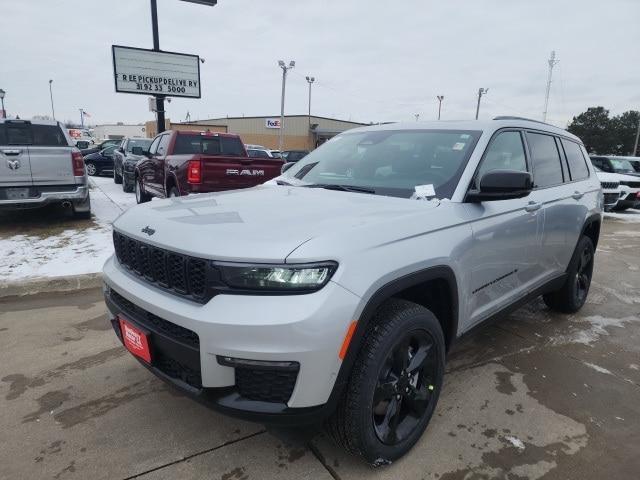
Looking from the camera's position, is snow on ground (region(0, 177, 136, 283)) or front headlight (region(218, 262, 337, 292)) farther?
snow on ground (region(0, 177, 136, 283))

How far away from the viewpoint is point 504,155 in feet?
10.5

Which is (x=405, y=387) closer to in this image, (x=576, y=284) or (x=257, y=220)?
(x=257, y=220)

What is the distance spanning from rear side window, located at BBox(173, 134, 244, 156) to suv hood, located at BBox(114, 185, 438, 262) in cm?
615

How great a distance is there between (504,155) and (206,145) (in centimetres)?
705

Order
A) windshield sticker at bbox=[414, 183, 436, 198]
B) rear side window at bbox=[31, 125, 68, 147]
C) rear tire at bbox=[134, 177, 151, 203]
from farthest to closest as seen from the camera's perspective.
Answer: rear tire at bbox=[134, 177, 151, 203], rear side window at bbox=[31, 125, 68, 147], windshield sticker at bbox=[414, 183, 436, 198]

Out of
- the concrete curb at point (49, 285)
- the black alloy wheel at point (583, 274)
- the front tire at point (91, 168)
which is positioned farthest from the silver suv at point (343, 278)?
A: the front tire at point (91, 168)

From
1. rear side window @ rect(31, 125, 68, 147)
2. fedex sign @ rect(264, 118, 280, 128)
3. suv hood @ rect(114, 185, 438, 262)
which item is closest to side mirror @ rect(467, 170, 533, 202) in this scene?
suv hood @ rect(114, 185, 438, 262)

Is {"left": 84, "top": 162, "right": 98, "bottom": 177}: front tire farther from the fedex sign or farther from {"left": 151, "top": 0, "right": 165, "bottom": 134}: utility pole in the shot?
the fedex sign

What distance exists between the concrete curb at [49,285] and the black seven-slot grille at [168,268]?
9.73ft

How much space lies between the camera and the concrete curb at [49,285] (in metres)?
4.79

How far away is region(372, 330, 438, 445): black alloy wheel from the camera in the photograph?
2221 millimetres

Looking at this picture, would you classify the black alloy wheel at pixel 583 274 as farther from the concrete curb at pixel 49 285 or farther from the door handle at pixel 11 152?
the door handle at pixel 11 152

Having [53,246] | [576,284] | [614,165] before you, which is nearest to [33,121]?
[53,246]

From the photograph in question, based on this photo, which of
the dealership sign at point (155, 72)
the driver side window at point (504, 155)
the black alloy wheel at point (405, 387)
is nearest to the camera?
the black alloy wheel at point (405, 387)
